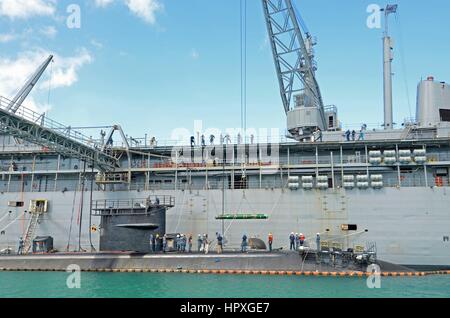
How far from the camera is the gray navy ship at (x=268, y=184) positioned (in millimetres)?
27453

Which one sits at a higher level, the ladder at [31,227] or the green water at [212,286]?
the ladder at [31,227]

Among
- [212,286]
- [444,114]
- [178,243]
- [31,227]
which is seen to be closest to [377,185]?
[444,114]

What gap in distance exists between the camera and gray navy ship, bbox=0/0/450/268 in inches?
1081

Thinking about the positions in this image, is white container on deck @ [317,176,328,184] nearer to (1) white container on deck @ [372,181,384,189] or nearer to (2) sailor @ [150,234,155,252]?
(1) white container on deck @ [372,181,384,189]

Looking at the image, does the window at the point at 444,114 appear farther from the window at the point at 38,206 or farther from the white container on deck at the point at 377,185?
the window at the point at 38,206

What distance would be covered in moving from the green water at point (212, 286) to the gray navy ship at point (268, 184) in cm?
482

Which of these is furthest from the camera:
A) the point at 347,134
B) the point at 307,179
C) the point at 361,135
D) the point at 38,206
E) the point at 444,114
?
the point at 38,206

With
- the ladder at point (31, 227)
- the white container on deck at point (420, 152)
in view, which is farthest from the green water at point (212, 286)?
the ladder at point (31, 227)

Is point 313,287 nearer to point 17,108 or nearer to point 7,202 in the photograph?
point 17,108

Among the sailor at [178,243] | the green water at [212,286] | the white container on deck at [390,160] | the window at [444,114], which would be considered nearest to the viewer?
the green water at [212,286]

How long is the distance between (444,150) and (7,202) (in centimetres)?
3596

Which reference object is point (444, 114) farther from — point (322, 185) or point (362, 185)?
point (322, 185)

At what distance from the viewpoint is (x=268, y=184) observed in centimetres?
3241

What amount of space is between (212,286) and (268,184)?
50.0 ft
